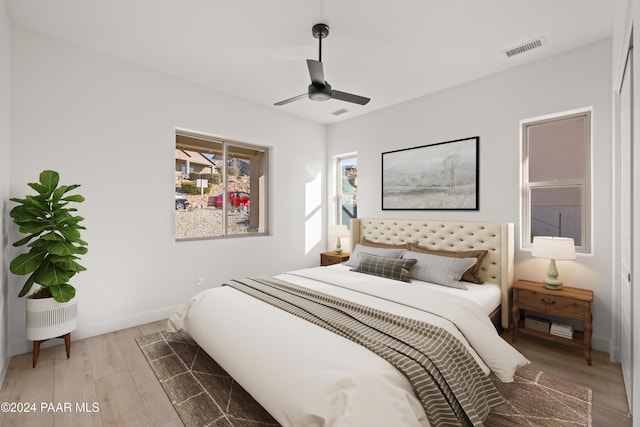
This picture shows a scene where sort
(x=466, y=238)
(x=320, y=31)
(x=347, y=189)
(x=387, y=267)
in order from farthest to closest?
(x=347, y=189) < (x=466, y=238) < (x=387, y=267) < (x=320, y=31)

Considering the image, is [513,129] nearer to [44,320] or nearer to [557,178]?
[557,178]

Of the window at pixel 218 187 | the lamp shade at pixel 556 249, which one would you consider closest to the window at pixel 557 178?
the lamp shade at pixel 556 249

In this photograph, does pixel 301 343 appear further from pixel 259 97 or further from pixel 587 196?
pixel 259 97

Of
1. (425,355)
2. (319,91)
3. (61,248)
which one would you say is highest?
(319,91)

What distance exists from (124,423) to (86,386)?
64cm

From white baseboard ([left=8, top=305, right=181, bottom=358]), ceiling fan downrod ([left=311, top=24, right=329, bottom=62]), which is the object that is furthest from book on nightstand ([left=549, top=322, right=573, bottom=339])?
white baseboard ([left=8, top=305, right=181, bottom=358])

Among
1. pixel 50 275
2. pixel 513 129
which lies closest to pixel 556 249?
pixel 513 129

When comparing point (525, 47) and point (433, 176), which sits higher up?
point (525, 47)

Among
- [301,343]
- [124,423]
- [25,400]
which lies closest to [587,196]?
[301,343]

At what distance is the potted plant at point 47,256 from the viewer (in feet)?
7.89

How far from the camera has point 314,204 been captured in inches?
203

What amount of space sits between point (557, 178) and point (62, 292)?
4753 mm

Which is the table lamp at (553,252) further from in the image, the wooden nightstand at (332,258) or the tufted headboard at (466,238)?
the wooden nightstand at (332,258)

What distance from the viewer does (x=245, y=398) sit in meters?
2.09
